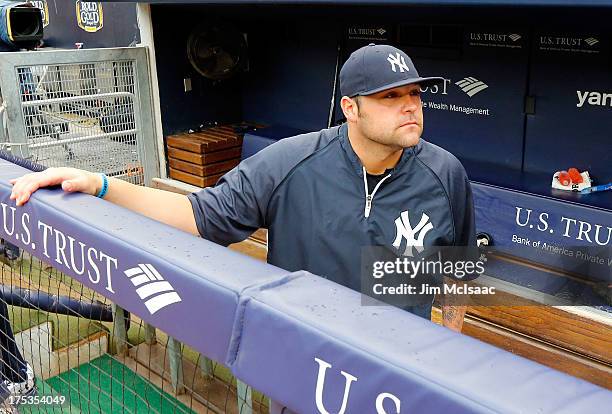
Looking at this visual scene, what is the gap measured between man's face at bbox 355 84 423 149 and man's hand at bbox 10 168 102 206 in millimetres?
806

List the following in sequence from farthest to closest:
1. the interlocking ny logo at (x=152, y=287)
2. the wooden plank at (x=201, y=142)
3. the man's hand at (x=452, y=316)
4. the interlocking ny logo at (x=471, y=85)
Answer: the wooden plank at (x=201, y=142), the interlocking ny logo at (x=471, y=85), the man's hand at (x=452, y=316), the interlocking ny logo at (x=152, y=287)

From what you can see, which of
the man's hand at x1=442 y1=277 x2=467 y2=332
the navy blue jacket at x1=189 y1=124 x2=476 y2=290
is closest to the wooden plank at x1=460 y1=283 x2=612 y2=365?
the man's hand at x1=442 y1=277 x2=467 y2=332

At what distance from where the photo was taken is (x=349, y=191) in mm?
2010

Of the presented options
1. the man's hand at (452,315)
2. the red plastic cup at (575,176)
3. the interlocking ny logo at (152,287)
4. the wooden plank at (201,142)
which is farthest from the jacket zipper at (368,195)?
the wooden plank at (201,142)

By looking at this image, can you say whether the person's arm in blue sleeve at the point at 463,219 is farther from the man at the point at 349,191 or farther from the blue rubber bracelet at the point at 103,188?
the blue rubber bracelet at the point at 103,188

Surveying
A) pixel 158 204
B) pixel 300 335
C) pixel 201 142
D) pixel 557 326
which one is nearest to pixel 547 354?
pixel 557 326

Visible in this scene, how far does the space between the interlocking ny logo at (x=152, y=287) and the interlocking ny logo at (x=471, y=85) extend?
3.95 m

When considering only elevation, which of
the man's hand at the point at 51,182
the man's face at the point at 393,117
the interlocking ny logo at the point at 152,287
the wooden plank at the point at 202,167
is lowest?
the wooden plank at the point at 202,167

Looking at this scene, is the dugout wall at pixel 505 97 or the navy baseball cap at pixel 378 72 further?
the dugout wall at pixel 505 97

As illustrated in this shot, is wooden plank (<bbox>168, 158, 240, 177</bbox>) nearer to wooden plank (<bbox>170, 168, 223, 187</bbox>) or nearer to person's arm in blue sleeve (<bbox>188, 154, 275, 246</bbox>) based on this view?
wooden plank (<bbox>170, 168, 223, 187</bbox>)

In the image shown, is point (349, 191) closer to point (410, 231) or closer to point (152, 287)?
point (410, 231)

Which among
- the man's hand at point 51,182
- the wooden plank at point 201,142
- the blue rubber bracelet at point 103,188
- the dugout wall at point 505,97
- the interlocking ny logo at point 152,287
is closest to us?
the interlocking ny logo at point 152,287

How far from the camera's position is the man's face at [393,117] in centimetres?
A: 192

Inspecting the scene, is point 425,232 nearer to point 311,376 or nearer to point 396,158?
point 396,158
